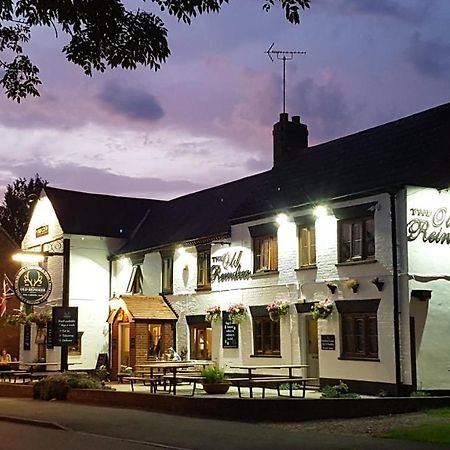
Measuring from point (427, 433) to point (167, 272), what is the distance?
18.5 m

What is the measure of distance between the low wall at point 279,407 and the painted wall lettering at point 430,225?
186 inches

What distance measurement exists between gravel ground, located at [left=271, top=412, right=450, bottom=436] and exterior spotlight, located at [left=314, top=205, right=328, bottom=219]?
7.80 m

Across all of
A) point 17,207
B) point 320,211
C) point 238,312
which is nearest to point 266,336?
point 238,312

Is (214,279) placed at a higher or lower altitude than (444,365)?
higher

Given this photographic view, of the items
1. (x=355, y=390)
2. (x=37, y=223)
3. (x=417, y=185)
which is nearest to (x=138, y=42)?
(x=417, y=185)

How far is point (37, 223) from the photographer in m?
38.8

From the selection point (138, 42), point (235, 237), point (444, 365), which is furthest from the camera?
point (235, 237)

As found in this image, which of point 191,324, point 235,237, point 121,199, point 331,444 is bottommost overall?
point 331,444

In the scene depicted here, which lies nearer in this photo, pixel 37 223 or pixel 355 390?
pixel 355 390

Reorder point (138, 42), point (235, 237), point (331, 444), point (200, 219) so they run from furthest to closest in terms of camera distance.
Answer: point (200, 219) < point (235, 237) < point (331, 444) < point (138, 42)

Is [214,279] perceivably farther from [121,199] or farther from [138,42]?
[138,42]

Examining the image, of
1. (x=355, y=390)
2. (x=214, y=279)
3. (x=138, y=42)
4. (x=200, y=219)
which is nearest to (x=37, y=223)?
(x=200, y=219)

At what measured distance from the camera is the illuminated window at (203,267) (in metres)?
30.7

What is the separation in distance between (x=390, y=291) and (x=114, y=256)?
16440 mm
